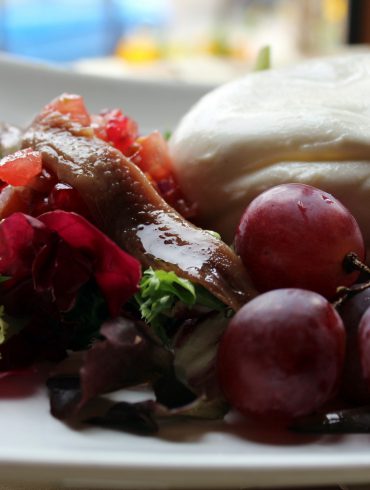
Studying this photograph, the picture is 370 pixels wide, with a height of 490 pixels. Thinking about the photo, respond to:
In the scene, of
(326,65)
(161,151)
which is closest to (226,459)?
(161,151)

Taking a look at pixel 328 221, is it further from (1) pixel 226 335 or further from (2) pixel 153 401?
(2) pixel 153 401

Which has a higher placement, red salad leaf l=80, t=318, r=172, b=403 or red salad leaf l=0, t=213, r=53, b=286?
red salad leaf l=0, t=213, r=53, b=286

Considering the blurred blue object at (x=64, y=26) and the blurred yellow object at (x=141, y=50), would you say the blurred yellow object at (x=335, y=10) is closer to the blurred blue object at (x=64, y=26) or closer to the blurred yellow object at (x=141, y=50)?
the blurred yellow object at (x=141, y=50)

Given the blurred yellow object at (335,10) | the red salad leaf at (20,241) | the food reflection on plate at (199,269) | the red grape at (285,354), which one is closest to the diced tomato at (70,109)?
the food reflection on plate at (199,269)

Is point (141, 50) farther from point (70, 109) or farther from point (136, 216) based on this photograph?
point (136, 216)

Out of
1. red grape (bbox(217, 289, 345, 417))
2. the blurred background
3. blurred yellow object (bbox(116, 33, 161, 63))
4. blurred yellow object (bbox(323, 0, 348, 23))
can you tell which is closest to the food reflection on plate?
red grape (bbox(217, 289, 345, 417))

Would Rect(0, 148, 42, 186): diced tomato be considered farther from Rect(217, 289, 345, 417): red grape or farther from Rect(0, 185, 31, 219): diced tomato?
Answer: Rect(217, 289, 345, 417): red grape
